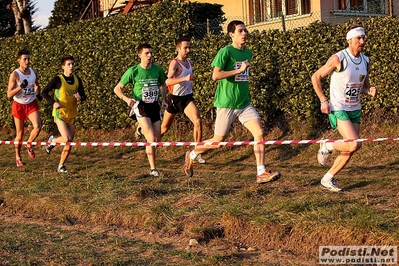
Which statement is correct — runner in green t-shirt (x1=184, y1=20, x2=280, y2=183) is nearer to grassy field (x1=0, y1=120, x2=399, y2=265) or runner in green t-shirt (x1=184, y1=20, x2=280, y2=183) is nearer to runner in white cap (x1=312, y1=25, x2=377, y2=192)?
grassy field (x1=0, y1=120, x2=399, y2=265)

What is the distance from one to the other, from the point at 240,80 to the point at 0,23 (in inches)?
1138

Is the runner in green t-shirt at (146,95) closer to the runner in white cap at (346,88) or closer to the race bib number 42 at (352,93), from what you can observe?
the runner in white cap at (346,88)

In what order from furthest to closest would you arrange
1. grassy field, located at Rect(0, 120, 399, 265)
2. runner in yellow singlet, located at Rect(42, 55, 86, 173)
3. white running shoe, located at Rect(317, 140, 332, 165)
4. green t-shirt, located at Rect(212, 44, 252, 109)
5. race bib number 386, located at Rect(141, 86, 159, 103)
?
runner in yellow singlet, located at Rect(42, 55, 86, 173) → race bib number 386, located at Rect(141, 86, 159, 103) → green t-shirt, located at Rect(212, 44, 252, 109) → white running shoe, located at Rect(317, 140, 332, 165) → grassy field, located at Rect(0, 120, 399, 265)

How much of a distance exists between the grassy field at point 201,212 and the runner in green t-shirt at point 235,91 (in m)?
0.70

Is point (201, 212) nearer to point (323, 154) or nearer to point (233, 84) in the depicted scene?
point (323, 154)

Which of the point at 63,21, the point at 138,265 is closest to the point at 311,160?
the point at 138,265

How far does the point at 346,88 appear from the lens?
28.9ft

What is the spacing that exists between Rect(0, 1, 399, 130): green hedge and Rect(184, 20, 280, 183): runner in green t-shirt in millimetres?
3535

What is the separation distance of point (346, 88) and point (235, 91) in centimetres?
164

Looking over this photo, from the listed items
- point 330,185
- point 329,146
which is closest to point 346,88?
point 329,146

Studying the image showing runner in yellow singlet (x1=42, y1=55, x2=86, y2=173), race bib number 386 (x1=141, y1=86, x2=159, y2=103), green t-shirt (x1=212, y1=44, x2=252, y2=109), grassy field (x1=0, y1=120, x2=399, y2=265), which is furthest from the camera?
runner in yellow singlet (x1=42, y1=55, x2=86, y2=173)

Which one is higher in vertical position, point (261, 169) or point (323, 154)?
point (323, 154)

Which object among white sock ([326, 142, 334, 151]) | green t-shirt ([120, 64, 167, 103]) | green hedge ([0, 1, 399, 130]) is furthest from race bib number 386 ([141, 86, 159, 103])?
white sock ([326, 142, 334, 151])

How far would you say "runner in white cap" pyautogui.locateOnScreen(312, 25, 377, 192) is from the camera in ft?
28.5
